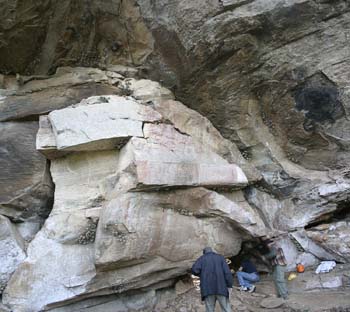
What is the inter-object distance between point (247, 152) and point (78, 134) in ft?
12.6

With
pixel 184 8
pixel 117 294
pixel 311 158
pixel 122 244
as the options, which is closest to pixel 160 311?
pixel 117 294

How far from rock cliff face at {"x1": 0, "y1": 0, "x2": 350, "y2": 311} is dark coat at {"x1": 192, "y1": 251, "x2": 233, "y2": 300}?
4.37ft

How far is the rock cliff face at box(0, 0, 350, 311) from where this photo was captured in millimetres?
7293

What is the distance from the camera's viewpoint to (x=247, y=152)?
937cm

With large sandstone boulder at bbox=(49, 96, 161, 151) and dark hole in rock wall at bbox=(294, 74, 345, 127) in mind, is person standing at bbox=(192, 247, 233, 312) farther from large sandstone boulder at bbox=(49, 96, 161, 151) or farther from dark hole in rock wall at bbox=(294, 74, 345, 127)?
dark hole in rock wall at bbox=(294, 74, 345, 127)

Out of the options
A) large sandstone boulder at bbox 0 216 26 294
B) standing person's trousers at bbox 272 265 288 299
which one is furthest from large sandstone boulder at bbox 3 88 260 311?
standing person's trousers at bbox 272 265 288 299

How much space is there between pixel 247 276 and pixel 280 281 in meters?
0.74

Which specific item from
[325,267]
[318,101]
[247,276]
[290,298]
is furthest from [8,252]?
[318,101]

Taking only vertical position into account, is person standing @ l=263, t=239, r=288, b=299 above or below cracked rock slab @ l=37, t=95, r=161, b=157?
below

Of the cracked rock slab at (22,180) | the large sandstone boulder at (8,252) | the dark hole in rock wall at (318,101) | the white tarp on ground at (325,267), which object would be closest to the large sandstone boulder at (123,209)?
the large sandstone boulder at (8,252)

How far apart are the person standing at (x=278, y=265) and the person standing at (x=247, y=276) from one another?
41cm

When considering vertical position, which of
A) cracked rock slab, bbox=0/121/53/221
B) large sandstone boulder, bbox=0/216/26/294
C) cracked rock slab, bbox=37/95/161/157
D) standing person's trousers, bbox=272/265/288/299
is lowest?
standing person's trousers, bbox=272/265/288/299

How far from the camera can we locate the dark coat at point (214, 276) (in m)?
6.13

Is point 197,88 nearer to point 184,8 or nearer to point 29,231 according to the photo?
point 184,8
